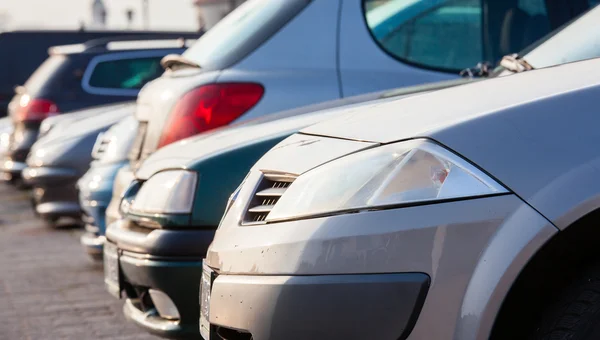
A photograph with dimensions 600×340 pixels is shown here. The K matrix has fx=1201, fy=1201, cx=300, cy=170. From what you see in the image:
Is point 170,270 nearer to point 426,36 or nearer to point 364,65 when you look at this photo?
point 364,65

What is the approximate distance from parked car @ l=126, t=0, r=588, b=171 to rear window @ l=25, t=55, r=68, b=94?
6.27 m

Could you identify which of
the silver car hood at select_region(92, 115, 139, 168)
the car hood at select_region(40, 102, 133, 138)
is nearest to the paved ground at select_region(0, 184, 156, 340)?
the silver car hood at select_region(92, 115, 139, 168)

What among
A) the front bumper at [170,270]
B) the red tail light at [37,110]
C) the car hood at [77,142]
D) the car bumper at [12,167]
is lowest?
the car bumper at [12,167]

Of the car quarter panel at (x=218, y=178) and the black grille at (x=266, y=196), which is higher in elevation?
the black grille at (x=266, y=196)

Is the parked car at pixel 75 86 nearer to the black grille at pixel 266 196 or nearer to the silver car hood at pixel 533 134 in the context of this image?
the black grille at pixel 266 196

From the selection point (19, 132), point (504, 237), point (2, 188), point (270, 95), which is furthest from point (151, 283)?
point (2, 188)

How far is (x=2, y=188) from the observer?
1605cm

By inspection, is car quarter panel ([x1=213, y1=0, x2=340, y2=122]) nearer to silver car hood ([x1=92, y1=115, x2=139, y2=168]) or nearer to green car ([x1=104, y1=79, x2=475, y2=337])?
green car ([x1=104, y1=79, x2=475, y2=337])

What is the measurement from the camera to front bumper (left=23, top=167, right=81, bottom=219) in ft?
30.9

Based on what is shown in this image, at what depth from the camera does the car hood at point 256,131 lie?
433 cm

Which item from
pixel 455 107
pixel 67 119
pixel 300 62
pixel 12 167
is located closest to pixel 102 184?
pixel 300 62

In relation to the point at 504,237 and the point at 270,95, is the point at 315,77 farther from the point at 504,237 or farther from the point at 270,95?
the point at 504,237

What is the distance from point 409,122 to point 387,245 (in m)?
0.40

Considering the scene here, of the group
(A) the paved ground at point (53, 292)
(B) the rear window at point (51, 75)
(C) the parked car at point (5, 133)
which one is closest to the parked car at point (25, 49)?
(C) the parked car at point (5, 133)
